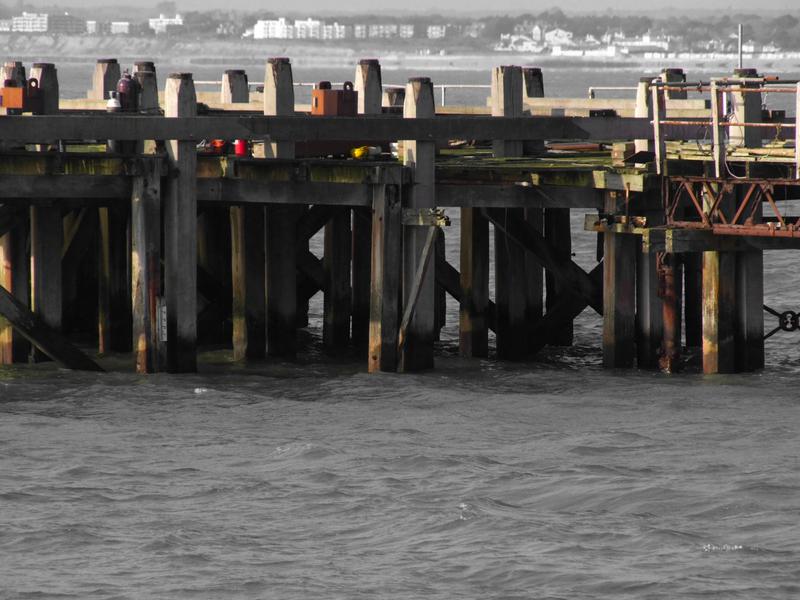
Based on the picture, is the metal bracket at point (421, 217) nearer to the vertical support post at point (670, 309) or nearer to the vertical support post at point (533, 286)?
→ the vertical support post at point (670, 309)

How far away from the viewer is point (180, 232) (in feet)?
88.1

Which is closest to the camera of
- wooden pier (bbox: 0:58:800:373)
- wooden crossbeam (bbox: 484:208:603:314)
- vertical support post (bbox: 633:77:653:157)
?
wooden pier (bbox: 0:58:800:373)

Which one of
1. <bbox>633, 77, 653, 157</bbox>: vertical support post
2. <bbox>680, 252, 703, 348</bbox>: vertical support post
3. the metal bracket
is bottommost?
<bbox>680, 252, 703, 348</bbox>: vertical support post

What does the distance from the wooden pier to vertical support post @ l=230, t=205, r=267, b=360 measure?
32mm

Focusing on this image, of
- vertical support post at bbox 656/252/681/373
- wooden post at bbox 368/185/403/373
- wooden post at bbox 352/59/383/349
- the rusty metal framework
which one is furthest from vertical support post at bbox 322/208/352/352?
the rusty metal framework

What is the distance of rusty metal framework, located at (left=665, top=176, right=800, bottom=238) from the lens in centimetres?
2630

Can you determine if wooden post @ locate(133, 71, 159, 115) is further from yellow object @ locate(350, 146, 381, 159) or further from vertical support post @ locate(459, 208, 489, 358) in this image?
vertical support post @ locate(459, 208, 489, 358)

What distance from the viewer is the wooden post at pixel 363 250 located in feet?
103

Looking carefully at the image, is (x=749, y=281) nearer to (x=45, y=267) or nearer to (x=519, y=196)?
(x=519, y=196)

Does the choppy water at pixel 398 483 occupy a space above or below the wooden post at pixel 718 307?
below

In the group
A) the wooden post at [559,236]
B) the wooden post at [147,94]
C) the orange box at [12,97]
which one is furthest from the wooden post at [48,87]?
the wooden post at [559,236]

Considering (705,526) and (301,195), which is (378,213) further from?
(705,526)

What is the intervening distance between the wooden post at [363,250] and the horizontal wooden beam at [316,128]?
3493 millimetres

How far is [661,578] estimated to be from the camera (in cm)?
1934
